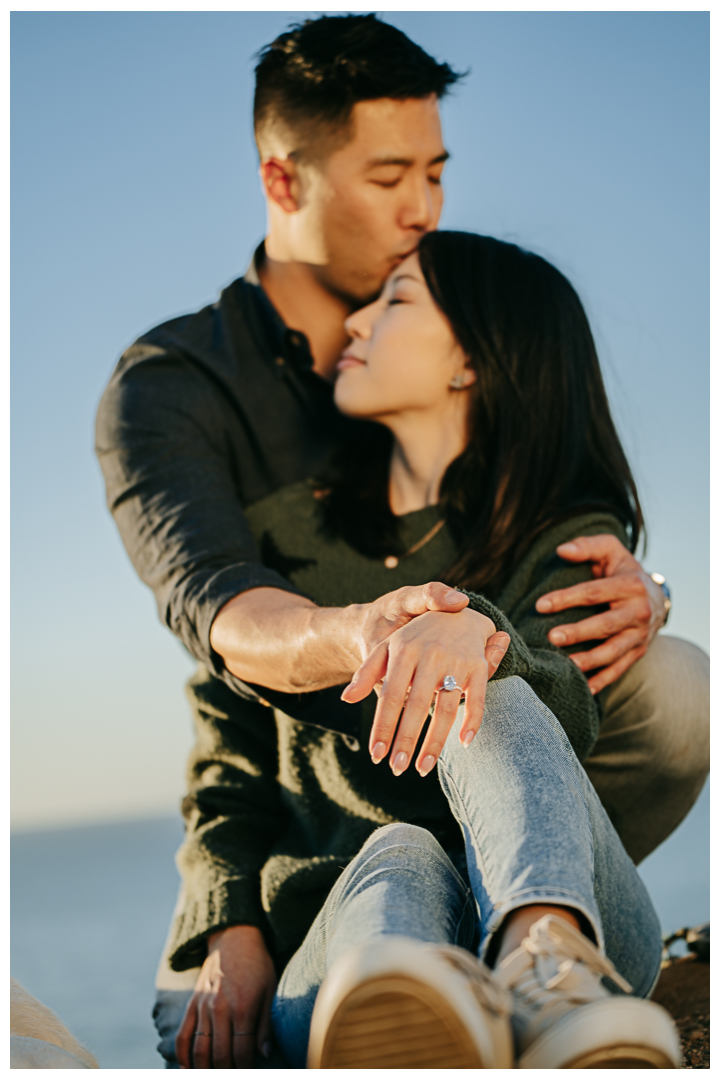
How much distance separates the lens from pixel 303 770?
5.89ft

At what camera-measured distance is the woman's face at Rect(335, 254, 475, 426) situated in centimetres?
208

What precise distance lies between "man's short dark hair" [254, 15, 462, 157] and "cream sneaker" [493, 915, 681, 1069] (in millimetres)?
2374

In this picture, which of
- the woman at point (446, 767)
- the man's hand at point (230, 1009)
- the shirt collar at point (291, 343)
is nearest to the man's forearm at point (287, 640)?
the woman at point (446, 767)

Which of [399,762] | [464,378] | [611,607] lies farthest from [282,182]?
[399,762]

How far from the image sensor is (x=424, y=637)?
115cm

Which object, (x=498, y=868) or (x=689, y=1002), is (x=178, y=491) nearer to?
(x=498, y=868)

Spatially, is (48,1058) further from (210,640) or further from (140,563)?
(140,563)

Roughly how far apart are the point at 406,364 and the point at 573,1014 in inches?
60.2

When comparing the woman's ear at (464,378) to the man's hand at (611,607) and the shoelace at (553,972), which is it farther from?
the shoelace at (553,972)

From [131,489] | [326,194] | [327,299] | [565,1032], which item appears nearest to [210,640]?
[131,489]

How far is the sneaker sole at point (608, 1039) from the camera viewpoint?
73 centimetres

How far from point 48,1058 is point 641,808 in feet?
4.49

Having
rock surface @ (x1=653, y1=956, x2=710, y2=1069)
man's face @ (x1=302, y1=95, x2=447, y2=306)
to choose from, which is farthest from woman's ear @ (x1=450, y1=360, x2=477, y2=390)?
rock surface @ (x1=653, y1=956, x2=710, y2=1069)
